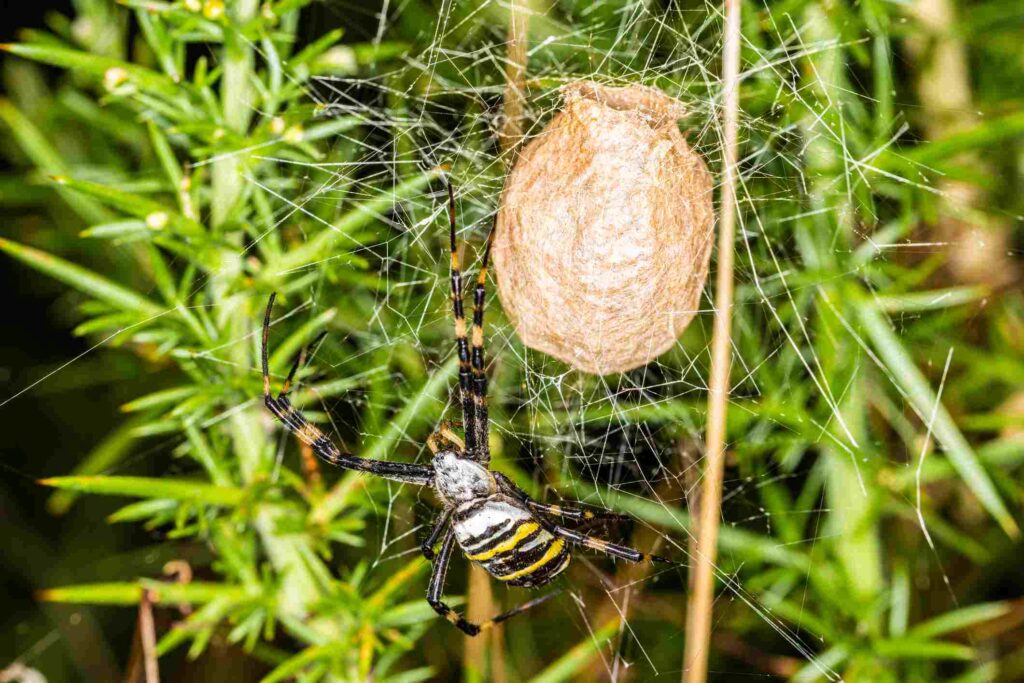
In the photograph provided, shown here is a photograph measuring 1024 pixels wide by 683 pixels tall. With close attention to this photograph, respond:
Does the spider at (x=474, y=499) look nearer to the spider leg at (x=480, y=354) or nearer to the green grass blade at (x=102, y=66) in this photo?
the spider leg at (x=480, y=354)

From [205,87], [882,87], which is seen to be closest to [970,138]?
[882,87]

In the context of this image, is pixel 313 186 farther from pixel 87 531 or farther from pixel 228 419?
pixel 87 531

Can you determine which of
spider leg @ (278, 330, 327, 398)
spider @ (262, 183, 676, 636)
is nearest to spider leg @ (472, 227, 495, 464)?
spider @ (262, 183, 676, 636)

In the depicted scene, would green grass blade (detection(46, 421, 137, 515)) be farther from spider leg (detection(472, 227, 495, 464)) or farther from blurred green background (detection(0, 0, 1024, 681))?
spider leg (detection(472, 227, 495, 464))

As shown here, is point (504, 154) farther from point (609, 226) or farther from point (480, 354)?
point (480, 354)

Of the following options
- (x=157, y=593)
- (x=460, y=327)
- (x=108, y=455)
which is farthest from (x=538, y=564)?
(x=108, y=455)

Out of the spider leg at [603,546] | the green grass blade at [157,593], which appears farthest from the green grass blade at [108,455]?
the spider leg at [603,546]
